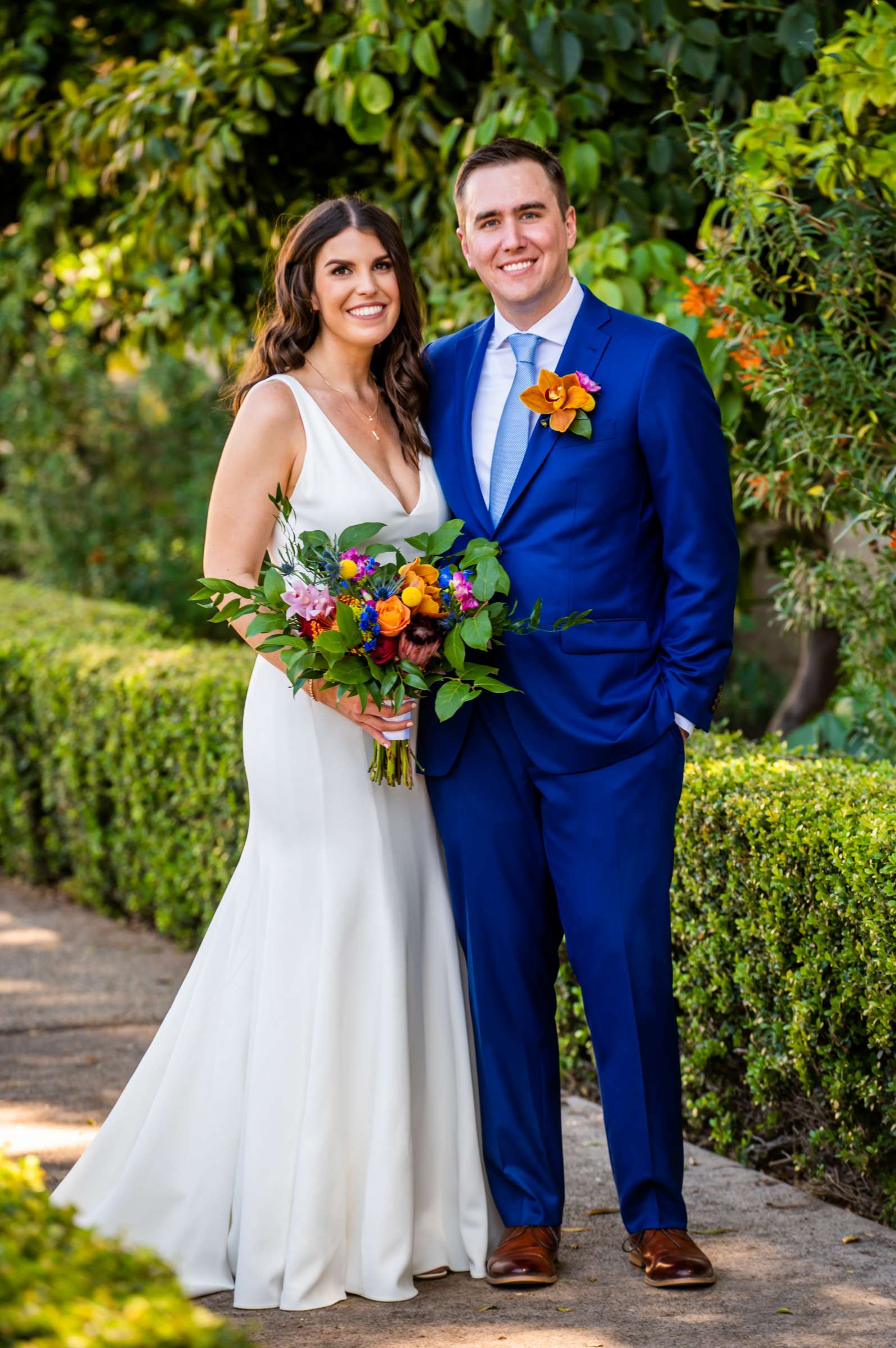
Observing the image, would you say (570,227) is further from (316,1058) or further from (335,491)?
(316,1058)

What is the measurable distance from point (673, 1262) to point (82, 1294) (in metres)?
1.93

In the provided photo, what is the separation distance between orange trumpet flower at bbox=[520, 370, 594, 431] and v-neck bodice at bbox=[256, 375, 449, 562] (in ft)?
1.21

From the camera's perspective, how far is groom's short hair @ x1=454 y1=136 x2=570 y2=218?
10.2 ft

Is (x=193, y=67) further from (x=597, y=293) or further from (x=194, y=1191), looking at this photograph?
(x=194, y=1191)

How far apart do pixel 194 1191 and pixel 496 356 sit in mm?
Answer: 1891

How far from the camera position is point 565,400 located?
298cm

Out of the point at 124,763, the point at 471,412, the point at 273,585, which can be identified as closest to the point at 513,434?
the point at 471,412

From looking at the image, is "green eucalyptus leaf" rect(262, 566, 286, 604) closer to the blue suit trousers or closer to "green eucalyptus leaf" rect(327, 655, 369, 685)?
"green eucalyptus leaf" rect(327, 655, 369, 685)

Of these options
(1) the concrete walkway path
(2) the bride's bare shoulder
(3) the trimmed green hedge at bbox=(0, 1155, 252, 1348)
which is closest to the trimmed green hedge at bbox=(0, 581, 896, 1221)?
(1) the concrete walkway path

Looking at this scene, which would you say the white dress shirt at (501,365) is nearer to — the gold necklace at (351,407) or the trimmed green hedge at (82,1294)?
the gold necklace at (351,407)

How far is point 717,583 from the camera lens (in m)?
2.99

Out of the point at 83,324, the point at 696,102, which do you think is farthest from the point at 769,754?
the point at 83,324

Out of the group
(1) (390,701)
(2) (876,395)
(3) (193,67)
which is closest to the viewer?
(1) (390,701)

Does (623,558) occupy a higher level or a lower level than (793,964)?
higher
